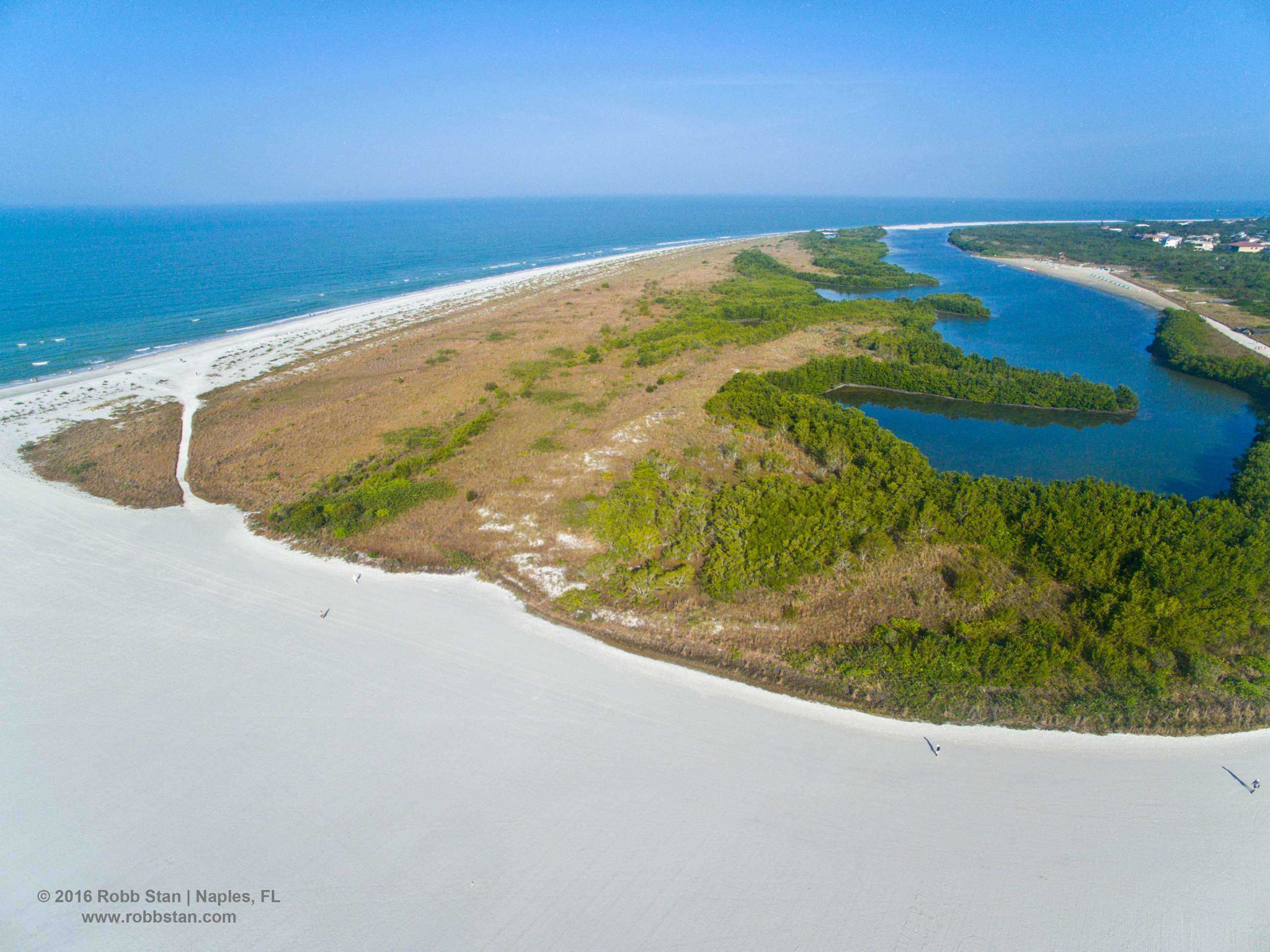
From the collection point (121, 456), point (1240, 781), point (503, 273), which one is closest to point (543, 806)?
point (1240, 781)

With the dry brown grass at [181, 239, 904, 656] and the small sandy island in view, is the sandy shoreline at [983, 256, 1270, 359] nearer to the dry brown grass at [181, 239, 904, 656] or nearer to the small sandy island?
the small sandy island

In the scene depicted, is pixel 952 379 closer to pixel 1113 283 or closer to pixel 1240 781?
pixel 1240 781

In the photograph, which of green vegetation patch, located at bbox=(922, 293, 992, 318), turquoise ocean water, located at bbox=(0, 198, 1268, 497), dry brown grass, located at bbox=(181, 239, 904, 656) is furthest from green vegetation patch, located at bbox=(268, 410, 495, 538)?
green vegetation patch, located at bbox=(922, 293, 992, 318)

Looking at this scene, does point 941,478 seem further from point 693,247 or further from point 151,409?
point 693,247

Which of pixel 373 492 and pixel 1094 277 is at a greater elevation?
pixel 1094 277

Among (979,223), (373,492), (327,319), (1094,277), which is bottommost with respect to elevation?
(373,492)
